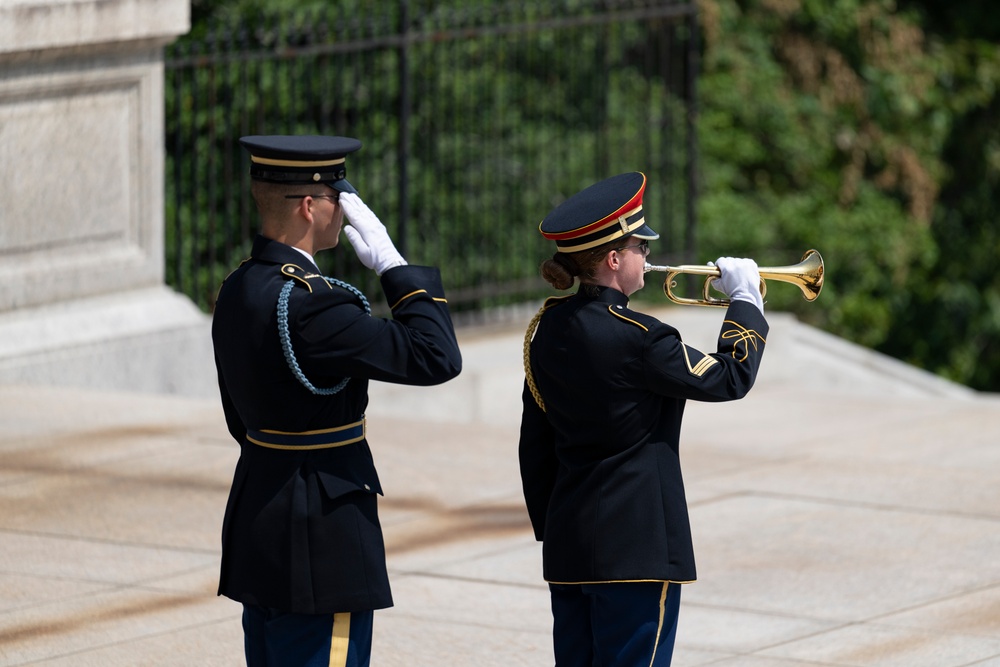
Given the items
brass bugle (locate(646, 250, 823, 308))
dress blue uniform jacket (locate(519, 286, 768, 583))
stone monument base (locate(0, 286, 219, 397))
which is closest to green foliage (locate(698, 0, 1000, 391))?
stone monument base (locate(0, 286, 219, 397))

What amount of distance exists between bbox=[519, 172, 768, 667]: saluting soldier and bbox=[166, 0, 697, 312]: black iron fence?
681 centimetres

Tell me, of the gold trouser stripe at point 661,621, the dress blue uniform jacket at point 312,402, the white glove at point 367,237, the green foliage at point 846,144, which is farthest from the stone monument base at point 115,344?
the green foliage at point 846,144

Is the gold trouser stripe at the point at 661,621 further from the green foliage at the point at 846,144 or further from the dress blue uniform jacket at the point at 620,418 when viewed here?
the green foliage at the point at 846,144

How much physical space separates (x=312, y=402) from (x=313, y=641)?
0.52 meters

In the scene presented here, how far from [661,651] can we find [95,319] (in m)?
5.84

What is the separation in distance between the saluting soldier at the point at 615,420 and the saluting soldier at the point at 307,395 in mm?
310

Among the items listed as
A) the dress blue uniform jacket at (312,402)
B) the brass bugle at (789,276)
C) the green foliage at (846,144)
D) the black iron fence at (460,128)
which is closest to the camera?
the dress blue uniform jacket at (312,402)

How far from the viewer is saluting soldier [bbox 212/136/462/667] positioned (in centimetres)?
381

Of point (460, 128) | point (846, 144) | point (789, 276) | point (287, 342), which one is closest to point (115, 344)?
point (460, 128)

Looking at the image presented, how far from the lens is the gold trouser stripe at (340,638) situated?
152 inches

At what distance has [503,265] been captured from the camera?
41.6 feet

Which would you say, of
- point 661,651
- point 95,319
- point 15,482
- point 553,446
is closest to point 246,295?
point 553,446

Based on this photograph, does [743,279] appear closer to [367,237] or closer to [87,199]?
[367,237]

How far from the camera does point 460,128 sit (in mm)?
13070
